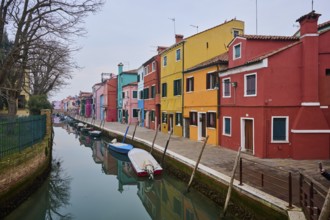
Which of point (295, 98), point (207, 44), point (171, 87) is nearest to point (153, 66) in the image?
point (171, 87)

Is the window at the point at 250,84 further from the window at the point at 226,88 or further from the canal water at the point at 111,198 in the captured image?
the canal water at the point at 111,198

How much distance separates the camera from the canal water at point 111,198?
11.5m

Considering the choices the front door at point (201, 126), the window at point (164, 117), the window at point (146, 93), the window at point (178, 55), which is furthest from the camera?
the window at point (146, 93)

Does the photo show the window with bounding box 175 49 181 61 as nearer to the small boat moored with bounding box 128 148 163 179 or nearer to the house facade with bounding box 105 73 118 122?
the small boat moored with bounding box 128 148 163 179

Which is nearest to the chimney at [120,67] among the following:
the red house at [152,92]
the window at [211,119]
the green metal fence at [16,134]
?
the red house at [152,92]

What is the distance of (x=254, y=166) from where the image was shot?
1303 centimetres

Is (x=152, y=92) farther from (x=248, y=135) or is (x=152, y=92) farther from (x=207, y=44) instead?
(x=248, y=135)

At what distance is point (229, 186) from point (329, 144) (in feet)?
25.2

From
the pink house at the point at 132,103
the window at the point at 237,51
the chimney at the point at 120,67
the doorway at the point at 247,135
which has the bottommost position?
the doorway at the point at 247,135

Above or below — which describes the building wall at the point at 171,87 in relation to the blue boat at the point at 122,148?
above

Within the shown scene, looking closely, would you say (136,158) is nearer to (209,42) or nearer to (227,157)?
(227,157)

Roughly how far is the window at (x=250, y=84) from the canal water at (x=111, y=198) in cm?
625

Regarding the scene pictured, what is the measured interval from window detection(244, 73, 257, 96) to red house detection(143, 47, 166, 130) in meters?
16.4

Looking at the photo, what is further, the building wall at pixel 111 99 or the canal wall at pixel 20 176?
the building wall at pixel 111 99
